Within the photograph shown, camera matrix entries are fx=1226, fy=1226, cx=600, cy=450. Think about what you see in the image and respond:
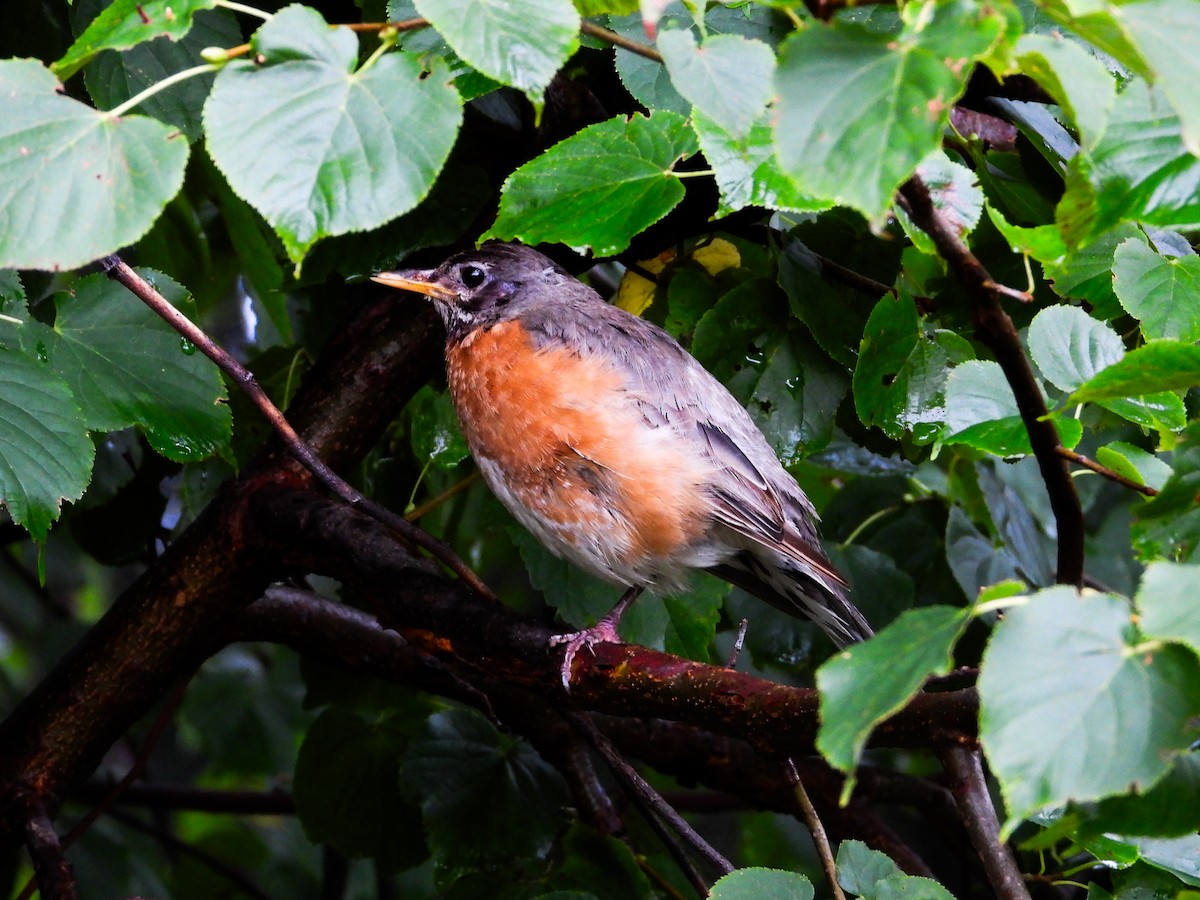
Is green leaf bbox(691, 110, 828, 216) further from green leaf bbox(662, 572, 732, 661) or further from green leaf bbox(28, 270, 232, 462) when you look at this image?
green leaf bbox(662, 572, 732, 661)

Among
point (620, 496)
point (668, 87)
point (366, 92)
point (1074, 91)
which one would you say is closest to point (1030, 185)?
point (668, 87)

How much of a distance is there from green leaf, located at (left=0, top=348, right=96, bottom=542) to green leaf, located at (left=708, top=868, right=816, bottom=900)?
1253 millimetres

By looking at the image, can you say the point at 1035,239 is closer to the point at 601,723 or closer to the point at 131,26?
the point at 131,26

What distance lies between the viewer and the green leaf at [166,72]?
90.3 inches

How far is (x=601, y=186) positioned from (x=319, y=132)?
23.7 inches

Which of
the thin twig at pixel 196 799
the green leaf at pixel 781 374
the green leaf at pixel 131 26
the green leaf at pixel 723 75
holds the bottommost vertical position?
the thin twig at pixel 196 799

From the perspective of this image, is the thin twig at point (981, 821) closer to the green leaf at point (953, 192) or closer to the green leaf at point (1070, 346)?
the green leaf at point (1070, 346)

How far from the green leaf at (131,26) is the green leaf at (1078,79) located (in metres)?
0.98

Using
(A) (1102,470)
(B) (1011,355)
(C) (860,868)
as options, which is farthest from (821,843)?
(B) (1011,355)

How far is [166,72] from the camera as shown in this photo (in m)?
2.38

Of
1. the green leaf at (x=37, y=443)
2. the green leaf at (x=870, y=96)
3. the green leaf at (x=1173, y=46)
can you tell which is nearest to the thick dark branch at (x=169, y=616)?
the green leaf at (x=37, y=443)

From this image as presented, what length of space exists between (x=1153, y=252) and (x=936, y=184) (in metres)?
0.57

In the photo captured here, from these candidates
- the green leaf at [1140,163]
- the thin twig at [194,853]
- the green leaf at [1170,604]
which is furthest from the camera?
the thin twig at [194,853]

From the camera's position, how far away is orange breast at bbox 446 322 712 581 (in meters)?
2.84
